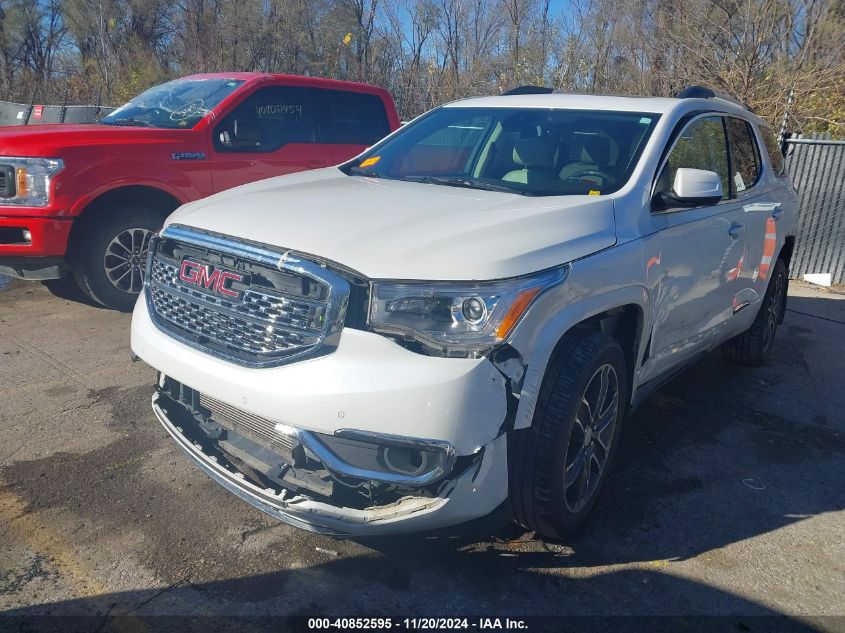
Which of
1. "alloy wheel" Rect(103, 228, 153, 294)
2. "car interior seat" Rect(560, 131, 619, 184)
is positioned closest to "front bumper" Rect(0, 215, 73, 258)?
"alloy wheel" Rect(103, 228, 153, 294)

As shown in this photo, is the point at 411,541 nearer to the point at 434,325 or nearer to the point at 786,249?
the point at 434,325

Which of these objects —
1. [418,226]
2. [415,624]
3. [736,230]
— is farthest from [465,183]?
[415,624]

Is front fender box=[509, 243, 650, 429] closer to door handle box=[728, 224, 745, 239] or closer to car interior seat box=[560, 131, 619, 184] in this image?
car interior seat box=[560, 131, 619, 184]

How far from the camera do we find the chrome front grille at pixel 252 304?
8.29 feet

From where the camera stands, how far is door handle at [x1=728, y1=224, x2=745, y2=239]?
4.22m

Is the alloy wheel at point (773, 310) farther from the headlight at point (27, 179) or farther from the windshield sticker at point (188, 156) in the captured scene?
the headlight at point (27, 179)

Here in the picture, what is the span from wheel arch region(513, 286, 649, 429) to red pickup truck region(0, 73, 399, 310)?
4.21 metres

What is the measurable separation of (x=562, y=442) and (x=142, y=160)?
4563 millimetres

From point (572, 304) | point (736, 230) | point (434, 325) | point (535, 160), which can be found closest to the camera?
point (434, 325)

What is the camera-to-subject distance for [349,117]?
746cm

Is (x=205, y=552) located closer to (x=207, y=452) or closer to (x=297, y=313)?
(x=207, y=452)

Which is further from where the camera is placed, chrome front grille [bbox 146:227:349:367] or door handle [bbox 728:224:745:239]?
door handle [bbox 728:224:745:239]

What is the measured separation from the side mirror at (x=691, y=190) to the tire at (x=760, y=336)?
7.35ft

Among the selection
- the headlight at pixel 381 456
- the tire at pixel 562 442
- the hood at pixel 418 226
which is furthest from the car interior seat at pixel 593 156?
the headlight at pixel 381 456
